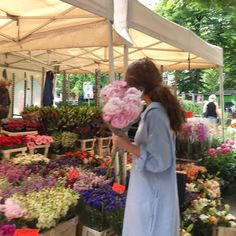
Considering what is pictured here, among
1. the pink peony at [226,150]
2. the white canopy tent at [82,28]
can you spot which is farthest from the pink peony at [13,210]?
the pink peony at [226,150]

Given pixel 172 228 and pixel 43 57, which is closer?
pixel 172 228

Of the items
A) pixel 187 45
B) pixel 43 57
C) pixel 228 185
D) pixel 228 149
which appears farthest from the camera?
pixel 43 57

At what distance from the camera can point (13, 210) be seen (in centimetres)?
194

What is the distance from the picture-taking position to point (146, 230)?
1.77 m

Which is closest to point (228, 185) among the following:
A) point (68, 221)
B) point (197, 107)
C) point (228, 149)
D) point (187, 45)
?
point (228, 149)

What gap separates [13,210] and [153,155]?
93cm

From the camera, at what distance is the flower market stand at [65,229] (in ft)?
7.00

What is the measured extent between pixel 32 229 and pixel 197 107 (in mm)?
11990

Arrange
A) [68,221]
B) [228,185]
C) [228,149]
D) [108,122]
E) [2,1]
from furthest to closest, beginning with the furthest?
1. [228,149]
2. [228,185]
3. [2,1]
4. [68,221]
5. [108,122]

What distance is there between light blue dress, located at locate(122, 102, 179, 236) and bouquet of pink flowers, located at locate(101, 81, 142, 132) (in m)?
0.12

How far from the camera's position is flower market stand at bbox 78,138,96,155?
4.60m

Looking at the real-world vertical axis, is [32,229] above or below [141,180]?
below

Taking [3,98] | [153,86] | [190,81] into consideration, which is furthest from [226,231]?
[190,81]

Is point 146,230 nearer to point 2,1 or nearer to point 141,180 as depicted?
point 141,180
